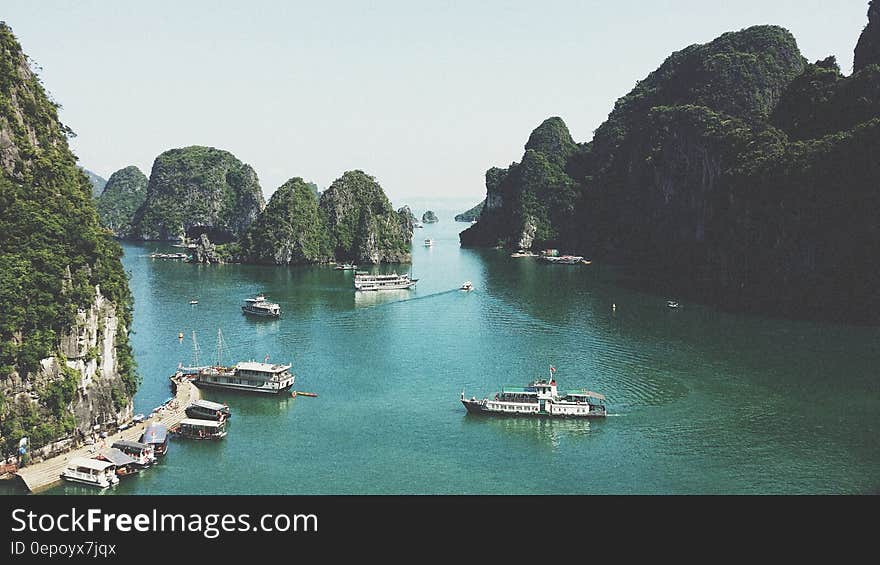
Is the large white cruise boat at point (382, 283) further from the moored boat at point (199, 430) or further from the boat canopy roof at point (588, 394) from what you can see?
the moored boat at point (199, 430)

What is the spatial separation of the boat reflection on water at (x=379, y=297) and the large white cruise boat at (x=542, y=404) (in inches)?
2064

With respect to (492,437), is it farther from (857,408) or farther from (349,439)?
(857,408)

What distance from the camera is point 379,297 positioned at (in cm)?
11456

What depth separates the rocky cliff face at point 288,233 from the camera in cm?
16500

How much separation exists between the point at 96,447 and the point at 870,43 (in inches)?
5252

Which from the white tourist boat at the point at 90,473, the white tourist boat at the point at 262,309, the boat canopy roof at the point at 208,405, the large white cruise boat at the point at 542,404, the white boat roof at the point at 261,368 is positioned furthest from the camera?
the white tourist boat at the point at 262,309

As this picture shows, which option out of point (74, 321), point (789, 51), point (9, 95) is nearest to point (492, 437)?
point (74, 321)

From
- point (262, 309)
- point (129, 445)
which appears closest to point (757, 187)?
point (262, 309)

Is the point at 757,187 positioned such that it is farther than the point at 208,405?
Yes

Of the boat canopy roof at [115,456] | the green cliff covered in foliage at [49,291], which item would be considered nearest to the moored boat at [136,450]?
the boat canopy roof at [115,456]

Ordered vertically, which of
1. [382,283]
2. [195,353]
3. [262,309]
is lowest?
[195,353]

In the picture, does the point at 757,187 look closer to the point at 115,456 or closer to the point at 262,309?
the point at 262,309

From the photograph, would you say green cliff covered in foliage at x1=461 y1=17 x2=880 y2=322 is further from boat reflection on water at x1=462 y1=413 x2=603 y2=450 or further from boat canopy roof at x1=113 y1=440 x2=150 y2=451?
boat canopy roof at x1=113 y1=440 x2=150 y2=451

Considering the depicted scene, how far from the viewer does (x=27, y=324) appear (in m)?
42.2
